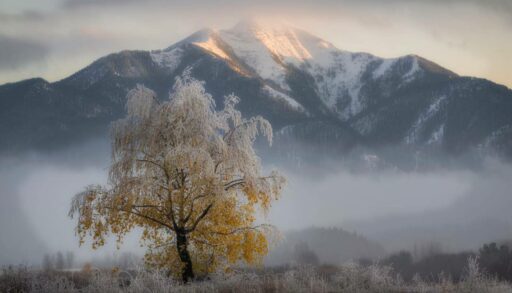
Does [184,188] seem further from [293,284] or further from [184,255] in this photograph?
[293,284]

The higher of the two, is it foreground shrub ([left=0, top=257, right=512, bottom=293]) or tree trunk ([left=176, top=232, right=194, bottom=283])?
tree trunk ([left=176, top=232, right=194, bottom=283])

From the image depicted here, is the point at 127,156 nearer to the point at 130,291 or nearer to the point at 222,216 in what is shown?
the point at 222,216

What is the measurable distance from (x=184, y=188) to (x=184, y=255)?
3.36 meters

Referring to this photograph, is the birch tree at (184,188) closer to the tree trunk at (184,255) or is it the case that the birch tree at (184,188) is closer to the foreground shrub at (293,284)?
the tree trunk at (184,255)

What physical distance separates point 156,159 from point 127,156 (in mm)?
1377

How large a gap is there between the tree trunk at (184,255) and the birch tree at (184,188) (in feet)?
0.16

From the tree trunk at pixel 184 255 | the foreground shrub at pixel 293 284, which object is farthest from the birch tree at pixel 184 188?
the foreground shrub at pixel 293 284

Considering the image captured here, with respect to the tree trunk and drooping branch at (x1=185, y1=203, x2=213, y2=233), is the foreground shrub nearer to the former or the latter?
the tree trunk

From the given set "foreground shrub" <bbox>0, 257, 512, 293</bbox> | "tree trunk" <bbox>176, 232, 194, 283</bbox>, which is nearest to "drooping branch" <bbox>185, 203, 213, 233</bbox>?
"tree trunk" <bbox>176, 232, 194, 283</bbox>

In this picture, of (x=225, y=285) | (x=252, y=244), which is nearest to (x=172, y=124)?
(x=252, y=244)

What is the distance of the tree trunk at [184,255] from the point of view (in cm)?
3148

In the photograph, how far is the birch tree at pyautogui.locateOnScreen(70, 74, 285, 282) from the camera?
100ft

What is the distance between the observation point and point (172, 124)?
31.5m

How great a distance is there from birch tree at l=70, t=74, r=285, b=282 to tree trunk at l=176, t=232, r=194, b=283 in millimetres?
47
